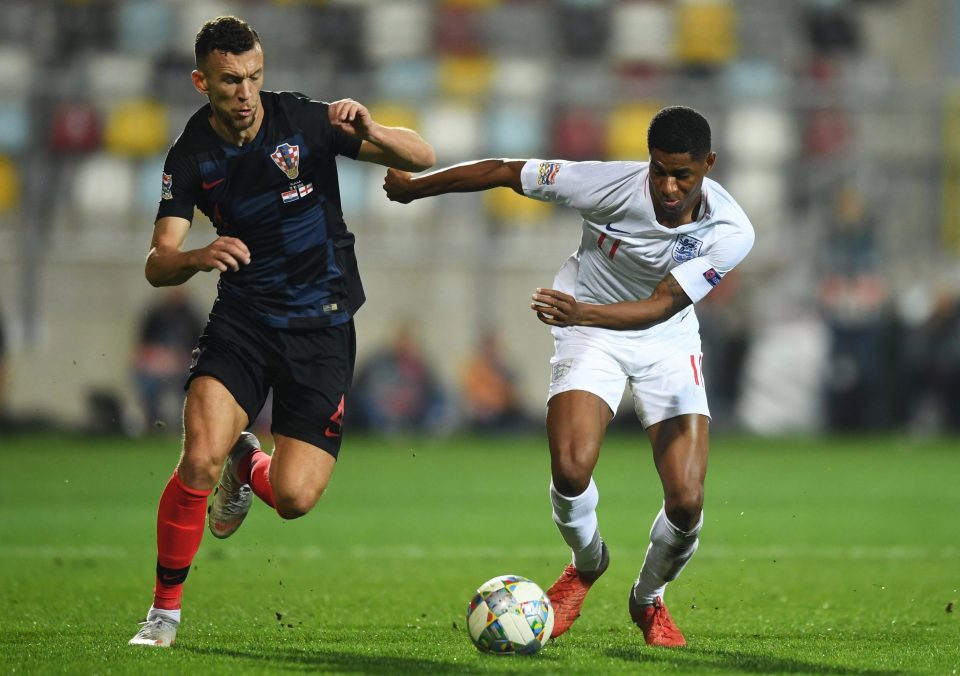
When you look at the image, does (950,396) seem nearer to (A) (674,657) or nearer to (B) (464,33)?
(B) (464,33)

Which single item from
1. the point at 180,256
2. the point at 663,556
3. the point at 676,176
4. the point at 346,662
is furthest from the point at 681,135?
the point at 346,662

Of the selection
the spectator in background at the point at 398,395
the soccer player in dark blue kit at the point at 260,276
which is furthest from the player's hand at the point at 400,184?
the spectator in background at the point at 398,395

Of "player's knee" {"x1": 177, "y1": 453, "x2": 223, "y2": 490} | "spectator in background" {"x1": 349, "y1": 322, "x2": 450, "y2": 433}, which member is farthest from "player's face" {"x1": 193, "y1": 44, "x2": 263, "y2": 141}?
"spectator in background" {"x1": 349, "y1": 322, "x2": 450, "y2": 433}

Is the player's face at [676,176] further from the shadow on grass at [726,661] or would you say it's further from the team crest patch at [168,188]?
the team crest patch at [168,188]

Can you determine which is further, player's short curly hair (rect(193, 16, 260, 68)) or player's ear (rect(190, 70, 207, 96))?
player's ear (rect(190, 70, 207, 96))

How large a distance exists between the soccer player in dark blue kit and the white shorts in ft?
3.32

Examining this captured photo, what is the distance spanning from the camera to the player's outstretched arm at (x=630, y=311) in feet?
19.8

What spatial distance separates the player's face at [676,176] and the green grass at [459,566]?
1871 millimetres

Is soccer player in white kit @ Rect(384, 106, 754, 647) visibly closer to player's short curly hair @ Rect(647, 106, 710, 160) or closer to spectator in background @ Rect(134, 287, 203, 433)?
player's short curly hair @ Rect(647, 106, 710, 160)

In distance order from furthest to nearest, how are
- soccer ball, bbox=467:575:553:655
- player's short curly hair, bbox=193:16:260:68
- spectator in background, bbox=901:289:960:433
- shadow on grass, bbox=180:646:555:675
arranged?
spectator in background, bbox=901:289:960:433 → player's short curly hair, bbox=193:16:260:68 → soccer ball, bbox=467:575:553:655 → shadow on grass, bbox=180:646:555:675

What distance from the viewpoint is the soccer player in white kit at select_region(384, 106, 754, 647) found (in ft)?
20.3

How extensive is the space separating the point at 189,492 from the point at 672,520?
6.64 feet

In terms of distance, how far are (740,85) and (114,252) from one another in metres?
9.38

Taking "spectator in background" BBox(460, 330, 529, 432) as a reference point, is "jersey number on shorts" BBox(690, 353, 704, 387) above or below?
above
